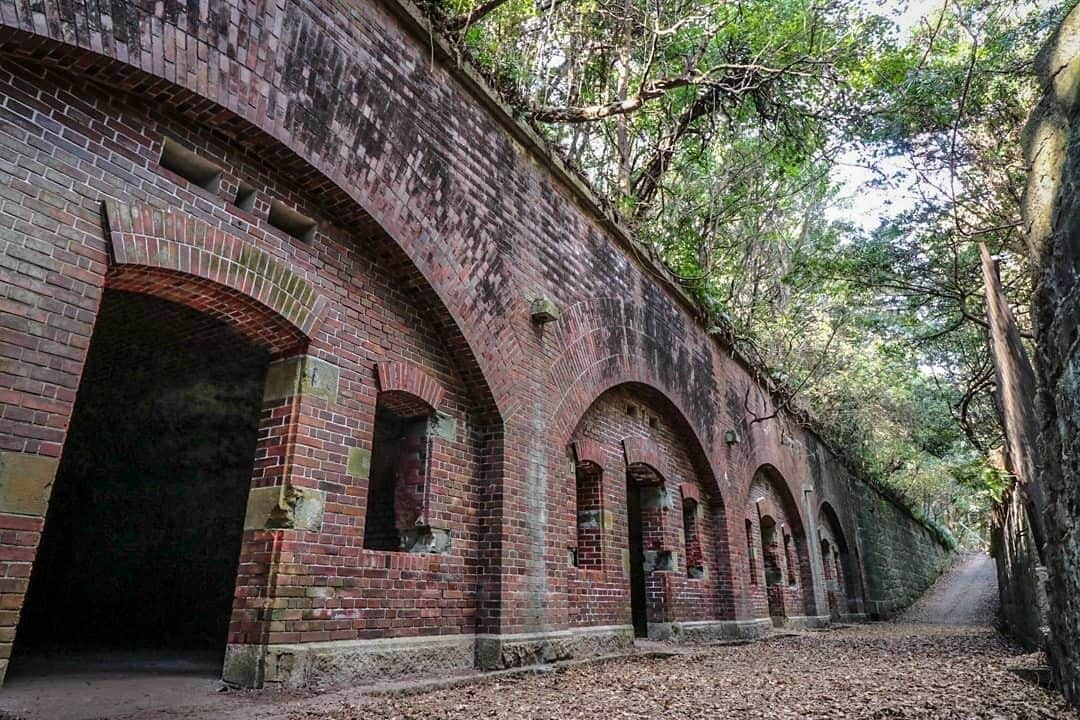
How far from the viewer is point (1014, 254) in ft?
37.4

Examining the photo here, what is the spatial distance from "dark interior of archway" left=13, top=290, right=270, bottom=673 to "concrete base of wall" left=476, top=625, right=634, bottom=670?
129 inches

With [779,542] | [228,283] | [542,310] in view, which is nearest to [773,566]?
[779,542]

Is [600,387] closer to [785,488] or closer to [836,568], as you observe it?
[785,488]

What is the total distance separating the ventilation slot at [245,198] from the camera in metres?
4.86

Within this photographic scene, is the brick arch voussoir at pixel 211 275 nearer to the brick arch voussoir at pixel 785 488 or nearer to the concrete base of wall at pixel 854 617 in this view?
the brick arch voussoir at pixel 785 488

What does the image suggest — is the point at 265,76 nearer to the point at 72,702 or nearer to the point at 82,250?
the point at 82,250

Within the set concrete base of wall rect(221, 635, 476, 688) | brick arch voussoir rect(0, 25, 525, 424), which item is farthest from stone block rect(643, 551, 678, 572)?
concrete base of wall rect(221, 635, 476, 688)

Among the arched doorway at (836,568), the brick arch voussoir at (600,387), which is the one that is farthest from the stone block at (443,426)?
the arched doorway at (836,568)

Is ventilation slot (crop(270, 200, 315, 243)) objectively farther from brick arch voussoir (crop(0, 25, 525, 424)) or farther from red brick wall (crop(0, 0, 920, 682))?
brick arch voussoir (crop(0, 25, 525, 424))

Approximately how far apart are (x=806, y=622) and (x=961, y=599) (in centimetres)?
1160

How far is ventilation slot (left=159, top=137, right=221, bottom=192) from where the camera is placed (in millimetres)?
4438

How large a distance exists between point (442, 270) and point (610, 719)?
3.77 m

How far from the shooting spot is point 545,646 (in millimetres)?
6293

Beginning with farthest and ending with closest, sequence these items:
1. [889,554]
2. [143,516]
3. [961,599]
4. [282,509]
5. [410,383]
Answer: [961,599]
[889,554]
[143,516]
[410,383]
[282,509]
